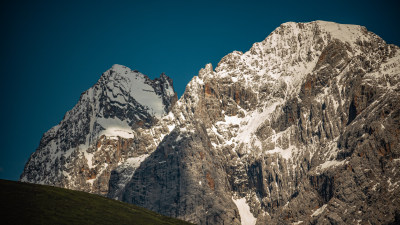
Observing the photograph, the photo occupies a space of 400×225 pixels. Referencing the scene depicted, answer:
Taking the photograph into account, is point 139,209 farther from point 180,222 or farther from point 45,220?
point 45,220

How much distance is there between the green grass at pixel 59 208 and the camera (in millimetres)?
153375

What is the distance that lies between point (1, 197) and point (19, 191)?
1025 centimetres

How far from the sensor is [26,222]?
148 meters

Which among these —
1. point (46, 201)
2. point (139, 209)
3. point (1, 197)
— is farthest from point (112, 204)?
point (1, 197)

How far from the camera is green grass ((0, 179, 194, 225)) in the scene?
153375 mm

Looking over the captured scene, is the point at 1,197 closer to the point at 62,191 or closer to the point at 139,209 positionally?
the point at 62,191

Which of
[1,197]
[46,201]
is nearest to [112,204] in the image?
[46,201]

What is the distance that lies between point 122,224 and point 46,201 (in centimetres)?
2031

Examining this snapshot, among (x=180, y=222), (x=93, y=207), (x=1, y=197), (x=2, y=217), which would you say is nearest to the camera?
(x=2, y=217)

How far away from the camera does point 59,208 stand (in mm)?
165625

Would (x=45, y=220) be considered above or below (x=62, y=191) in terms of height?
below

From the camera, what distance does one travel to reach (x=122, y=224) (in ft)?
548

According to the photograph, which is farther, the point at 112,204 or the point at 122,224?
the point at 112,204

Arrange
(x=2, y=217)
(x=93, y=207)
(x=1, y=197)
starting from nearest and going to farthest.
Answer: (x=2, y=217) < (x=1, y=197) < (x=93, y=207)
